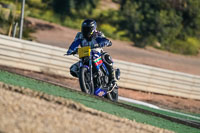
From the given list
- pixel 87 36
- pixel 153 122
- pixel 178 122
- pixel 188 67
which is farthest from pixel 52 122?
pixel 188 67

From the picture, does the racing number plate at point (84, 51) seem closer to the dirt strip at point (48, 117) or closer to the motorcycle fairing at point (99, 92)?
the motorcycle fairing at point (99, 92)

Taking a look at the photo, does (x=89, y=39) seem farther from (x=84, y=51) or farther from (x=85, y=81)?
(x=85, y=81)

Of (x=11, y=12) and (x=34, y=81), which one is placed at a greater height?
(x=11, y=12)

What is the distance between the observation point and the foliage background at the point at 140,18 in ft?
111

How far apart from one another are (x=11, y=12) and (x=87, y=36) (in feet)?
40.8

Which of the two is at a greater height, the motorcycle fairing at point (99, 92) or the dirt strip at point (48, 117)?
the dirt strip at point (48, 117)

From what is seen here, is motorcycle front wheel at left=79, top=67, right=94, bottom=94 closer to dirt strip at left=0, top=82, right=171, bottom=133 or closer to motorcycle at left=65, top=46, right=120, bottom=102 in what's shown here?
motorcycle at left=65, top=46, right=120, bottom=102

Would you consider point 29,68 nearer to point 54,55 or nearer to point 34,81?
point 54,55

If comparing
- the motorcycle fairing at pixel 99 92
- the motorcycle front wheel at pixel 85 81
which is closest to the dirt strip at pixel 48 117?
the motorcycle front wheel at pixel 85 81

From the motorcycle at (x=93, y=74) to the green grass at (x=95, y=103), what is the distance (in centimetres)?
150

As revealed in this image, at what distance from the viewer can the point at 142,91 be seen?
15.9 metres

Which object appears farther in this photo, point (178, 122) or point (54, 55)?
point (54, 55)

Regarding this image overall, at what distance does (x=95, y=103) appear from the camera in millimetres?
7609

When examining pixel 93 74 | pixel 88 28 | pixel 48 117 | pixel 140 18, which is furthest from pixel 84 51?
pixel 140 18
